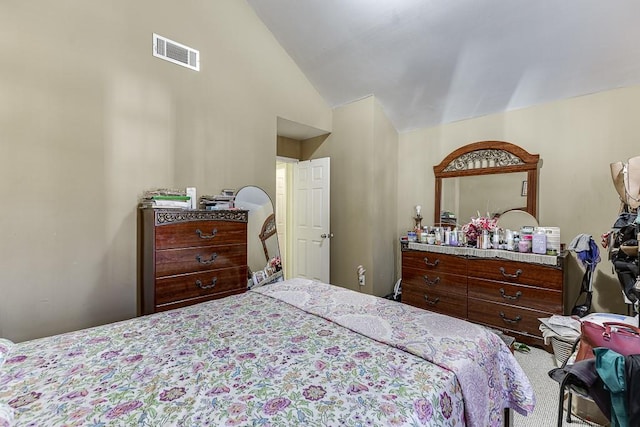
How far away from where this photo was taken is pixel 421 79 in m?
3.32

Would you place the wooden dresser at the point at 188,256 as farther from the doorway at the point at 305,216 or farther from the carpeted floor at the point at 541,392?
the carpeted floor at the point at 541,392

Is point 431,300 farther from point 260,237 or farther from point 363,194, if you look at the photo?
point 260,237

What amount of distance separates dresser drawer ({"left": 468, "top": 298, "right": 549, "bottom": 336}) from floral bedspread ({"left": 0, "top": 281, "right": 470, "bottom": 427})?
71.3 inches

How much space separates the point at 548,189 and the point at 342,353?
310 centimetres

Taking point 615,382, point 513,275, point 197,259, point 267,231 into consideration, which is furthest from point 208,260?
point 513,275

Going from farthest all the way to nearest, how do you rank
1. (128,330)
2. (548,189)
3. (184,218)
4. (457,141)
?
(457,141) → (548,189) → (184,218) → (128,330)

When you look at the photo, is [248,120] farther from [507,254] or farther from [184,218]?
[507,254]

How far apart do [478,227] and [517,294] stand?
722 millimetres

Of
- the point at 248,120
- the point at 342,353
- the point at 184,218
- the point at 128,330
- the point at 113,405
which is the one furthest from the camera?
the point at 248,120

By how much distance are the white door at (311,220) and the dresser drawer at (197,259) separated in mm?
1525

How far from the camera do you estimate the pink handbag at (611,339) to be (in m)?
1.33

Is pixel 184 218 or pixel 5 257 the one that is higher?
pixel 184 218

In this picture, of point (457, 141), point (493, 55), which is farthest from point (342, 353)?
point (457, 141)

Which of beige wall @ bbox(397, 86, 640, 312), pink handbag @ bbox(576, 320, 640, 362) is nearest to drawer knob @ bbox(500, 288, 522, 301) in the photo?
beige wall @ bbox(397, 86, 640, 312)
